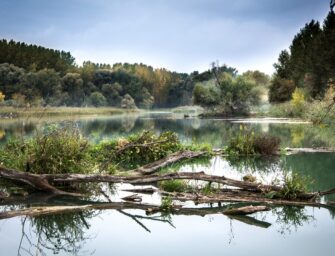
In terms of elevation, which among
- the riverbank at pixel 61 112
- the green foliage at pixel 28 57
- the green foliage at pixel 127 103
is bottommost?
the riverbank at pixel 61 112

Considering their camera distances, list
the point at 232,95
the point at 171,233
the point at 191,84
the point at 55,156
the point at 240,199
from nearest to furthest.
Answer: the point at 171,233, the point at 240,199, the point at 55,156, the point at 232,95, the point at 191,84

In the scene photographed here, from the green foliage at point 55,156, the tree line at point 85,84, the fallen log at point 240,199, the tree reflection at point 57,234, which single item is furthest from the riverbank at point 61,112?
the tree reflection at point 57,234

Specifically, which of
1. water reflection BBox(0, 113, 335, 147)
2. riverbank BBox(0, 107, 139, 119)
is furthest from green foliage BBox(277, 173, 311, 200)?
riverbank BBox(0, 107, 139, 119)

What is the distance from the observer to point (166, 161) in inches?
506

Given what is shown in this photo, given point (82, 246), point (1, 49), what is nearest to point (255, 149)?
point (82, 246)

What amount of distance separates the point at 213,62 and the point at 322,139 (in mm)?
56044

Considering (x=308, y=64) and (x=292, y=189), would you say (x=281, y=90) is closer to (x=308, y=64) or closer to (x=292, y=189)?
(x=308, y=64)

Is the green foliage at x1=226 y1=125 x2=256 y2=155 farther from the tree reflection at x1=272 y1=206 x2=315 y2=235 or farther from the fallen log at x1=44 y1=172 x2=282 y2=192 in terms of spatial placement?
the tree reflection at x1=272 y1=206 x2=315 y2=235

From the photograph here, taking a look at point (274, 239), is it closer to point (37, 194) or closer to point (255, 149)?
point (37, 194)

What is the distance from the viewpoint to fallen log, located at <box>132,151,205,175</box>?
11.3 m

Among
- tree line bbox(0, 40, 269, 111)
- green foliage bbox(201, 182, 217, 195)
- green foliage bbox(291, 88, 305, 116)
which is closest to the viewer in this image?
green foliage bbox(201, 182, 217, 195)

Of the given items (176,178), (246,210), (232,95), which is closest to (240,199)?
(246,210)

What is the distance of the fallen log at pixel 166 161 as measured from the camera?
11.3m

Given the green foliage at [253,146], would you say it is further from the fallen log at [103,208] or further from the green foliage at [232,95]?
the green foliage at [232,95]
